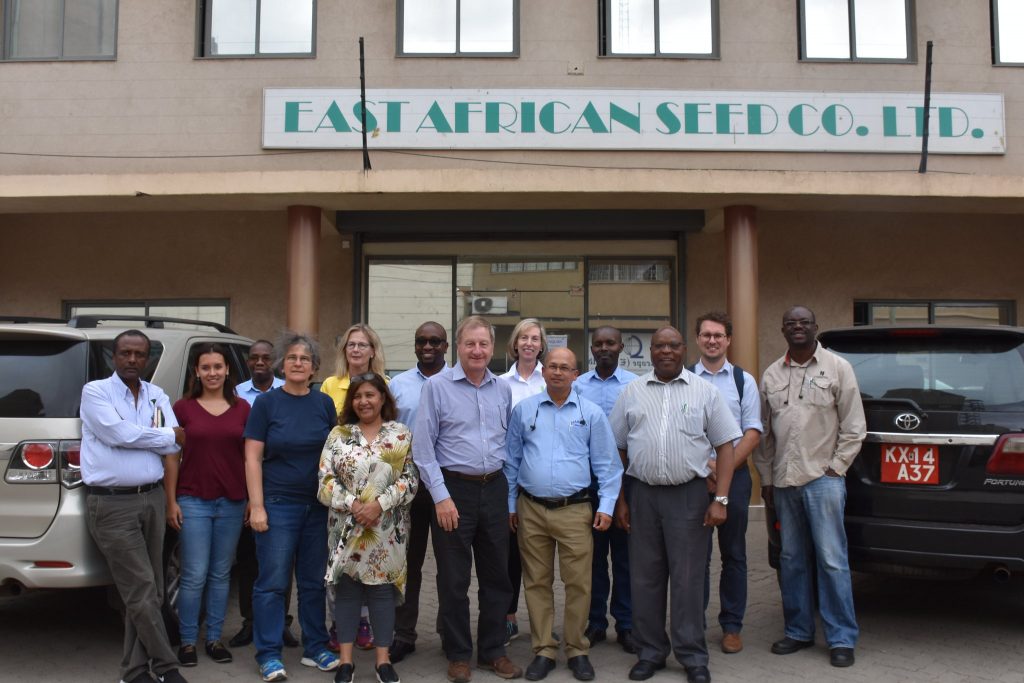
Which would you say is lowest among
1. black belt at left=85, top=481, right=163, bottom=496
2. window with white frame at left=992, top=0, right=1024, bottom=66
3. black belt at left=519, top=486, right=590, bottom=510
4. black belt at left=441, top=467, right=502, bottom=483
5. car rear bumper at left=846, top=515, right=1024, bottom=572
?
car rear bumper at left=846, top=515, right=1024, bottom=572

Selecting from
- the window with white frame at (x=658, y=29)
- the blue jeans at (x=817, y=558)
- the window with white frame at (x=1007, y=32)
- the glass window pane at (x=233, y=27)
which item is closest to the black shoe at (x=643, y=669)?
the blue jeans at (x=817, y=558)

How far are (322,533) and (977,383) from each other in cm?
375

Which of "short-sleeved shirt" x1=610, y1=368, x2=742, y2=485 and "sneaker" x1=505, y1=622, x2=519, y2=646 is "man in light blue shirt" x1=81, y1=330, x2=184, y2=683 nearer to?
"sneaker" x1=505, y1=622, x2=519, y2=646

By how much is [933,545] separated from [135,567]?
4.18m

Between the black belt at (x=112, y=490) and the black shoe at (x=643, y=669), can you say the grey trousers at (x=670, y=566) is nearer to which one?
the black shoe at (x=643, y=669)

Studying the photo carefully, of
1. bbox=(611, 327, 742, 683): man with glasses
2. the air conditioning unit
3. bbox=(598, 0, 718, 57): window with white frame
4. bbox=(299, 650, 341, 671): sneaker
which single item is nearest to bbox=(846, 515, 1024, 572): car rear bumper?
bbox=(611, 327, 742, 683): man with glasses

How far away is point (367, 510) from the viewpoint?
169 inches

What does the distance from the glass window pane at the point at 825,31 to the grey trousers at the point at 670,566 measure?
7345mm

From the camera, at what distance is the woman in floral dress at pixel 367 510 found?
4.33m

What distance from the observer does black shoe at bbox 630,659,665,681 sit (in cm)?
452

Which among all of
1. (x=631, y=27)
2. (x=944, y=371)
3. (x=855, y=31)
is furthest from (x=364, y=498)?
(x=855, y=31)

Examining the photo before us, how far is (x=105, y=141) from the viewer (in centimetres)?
998

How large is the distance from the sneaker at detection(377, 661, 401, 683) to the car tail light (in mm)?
3333

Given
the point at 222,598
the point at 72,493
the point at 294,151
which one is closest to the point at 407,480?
the point at 222,598
